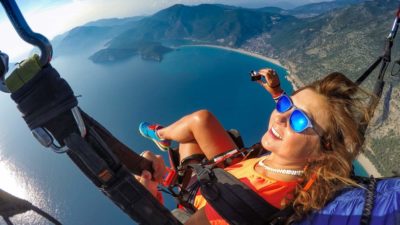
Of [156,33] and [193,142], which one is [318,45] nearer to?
[156,33]

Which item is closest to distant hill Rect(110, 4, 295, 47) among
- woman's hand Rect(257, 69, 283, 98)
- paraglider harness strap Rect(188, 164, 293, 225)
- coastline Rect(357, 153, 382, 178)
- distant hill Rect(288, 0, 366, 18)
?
distant hill Rect(288, 0, 366, 18)

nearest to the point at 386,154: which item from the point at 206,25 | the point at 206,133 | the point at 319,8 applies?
the point at 206,133

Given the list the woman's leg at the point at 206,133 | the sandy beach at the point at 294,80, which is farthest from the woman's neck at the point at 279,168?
the sandy beach at the point at 294,80

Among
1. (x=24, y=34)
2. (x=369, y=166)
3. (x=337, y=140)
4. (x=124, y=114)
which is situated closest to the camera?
(x=24, y=34)

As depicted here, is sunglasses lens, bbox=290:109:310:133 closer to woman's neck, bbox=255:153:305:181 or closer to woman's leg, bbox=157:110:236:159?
woman's neck, bbox=255:153:305:181

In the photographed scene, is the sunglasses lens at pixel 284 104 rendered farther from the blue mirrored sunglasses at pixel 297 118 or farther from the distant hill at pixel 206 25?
the distant hill at pixel 206 25

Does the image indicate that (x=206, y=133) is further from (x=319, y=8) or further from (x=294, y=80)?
(x=319, y=8)

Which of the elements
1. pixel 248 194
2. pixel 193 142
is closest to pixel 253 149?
pixel 193 142
